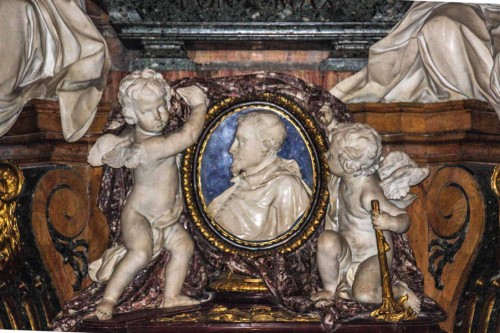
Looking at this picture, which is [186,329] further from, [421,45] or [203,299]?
[421,45]

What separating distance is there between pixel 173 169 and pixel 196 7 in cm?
92

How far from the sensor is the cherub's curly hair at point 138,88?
25.5ft

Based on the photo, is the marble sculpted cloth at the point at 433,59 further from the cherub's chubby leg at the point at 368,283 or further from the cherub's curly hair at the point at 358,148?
the cherub's chubby leg at the point at 368,283

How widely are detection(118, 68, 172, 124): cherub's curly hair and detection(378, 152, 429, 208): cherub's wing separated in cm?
111

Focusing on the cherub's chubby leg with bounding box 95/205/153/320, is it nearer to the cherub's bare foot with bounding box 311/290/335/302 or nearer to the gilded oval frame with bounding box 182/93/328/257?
the gilded oval frame with bounding box 182/93/328/257

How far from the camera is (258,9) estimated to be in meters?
8.27

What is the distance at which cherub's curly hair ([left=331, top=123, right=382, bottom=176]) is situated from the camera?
7730mm

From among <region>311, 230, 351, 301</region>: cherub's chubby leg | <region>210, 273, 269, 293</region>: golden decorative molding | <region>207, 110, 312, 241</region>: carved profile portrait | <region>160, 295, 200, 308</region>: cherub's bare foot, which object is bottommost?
<region>160, 295, 200, 308</region>: cherub's bare foot

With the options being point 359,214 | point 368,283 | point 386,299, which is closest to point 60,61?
point 359,214

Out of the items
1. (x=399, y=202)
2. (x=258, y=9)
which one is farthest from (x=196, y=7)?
(x=399, y=202)

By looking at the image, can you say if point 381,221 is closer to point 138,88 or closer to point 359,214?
point 359,214

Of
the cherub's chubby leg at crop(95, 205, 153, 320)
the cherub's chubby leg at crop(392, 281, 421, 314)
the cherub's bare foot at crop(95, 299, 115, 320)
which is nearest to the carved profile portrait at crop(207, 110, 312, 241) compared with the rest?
the cherub's chubby leg at crop(95, 205, 153, 320)

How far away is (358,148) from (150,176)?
39.6 inches

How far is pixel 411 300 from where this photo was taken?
7.72 m
